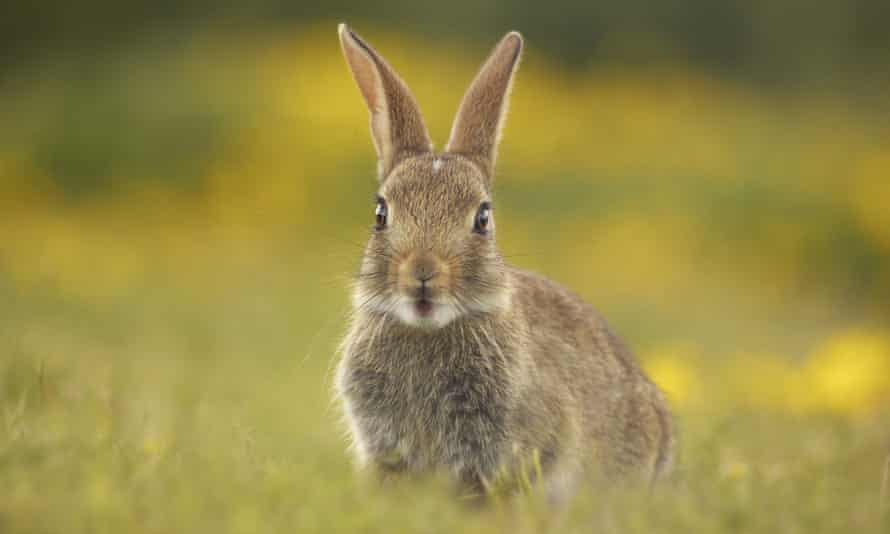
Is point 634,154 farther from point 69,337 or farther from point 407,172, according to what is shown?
point 407,172

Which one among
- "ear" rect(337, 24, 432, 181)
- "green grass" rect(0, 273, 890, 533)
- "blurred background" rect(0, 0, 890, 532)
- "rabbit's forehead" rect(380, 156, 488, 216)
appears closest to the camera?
"green grass" rect(0, 273, 890, 533)

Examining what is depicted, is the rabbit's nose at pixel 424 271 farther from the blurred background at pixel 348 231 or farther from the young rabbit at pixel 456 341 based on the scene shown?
the blurred background at pixel 348 231

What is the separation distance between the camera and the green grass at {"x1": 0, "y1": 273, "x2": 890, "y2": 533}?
3982mm

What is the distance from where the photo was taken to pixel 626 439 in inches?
240

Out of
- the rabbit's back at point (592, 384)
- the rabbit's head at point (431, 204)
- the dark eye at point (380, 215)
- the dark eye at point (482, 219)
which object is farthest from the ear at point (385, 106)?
the rabbit's back at point (592, 384)

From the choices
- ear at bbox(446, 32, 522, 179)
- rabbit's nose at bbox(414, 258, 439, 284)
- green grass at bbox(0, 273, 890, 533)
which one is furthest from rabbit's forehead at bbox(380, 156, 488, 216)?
green grass at bbox(0, 273, 890, 533)

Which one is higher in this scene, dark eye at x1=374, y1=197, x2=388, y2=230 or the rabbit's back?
dark eye at x1=374, y1=197, x2=388, y2=230

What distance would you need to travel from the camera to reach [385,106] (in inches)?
232

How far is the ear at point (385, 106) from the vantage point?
589cm

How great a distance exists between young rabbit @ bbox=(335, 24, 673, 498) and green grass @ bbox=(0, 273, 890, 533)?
31 cm

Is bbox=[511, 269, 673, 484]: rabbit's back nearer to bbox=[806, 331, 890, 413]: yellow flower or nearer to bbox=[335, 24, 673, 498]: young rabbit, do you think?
bbox=[335, 24, 673, 498]: young rabbit

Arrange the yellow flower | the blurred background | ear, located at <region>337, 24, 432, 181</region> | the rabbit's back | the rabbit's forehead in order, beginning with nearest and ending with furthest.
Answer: the blurred background
the rabbit's forehead
the rabbit's back
ear, located at <region>337, 24, 432, 181</region>
the yellow flower

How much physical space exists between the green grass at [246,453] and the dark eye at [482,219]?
4.09 feet

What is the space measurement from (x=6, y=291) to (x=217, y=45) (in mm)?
8696
